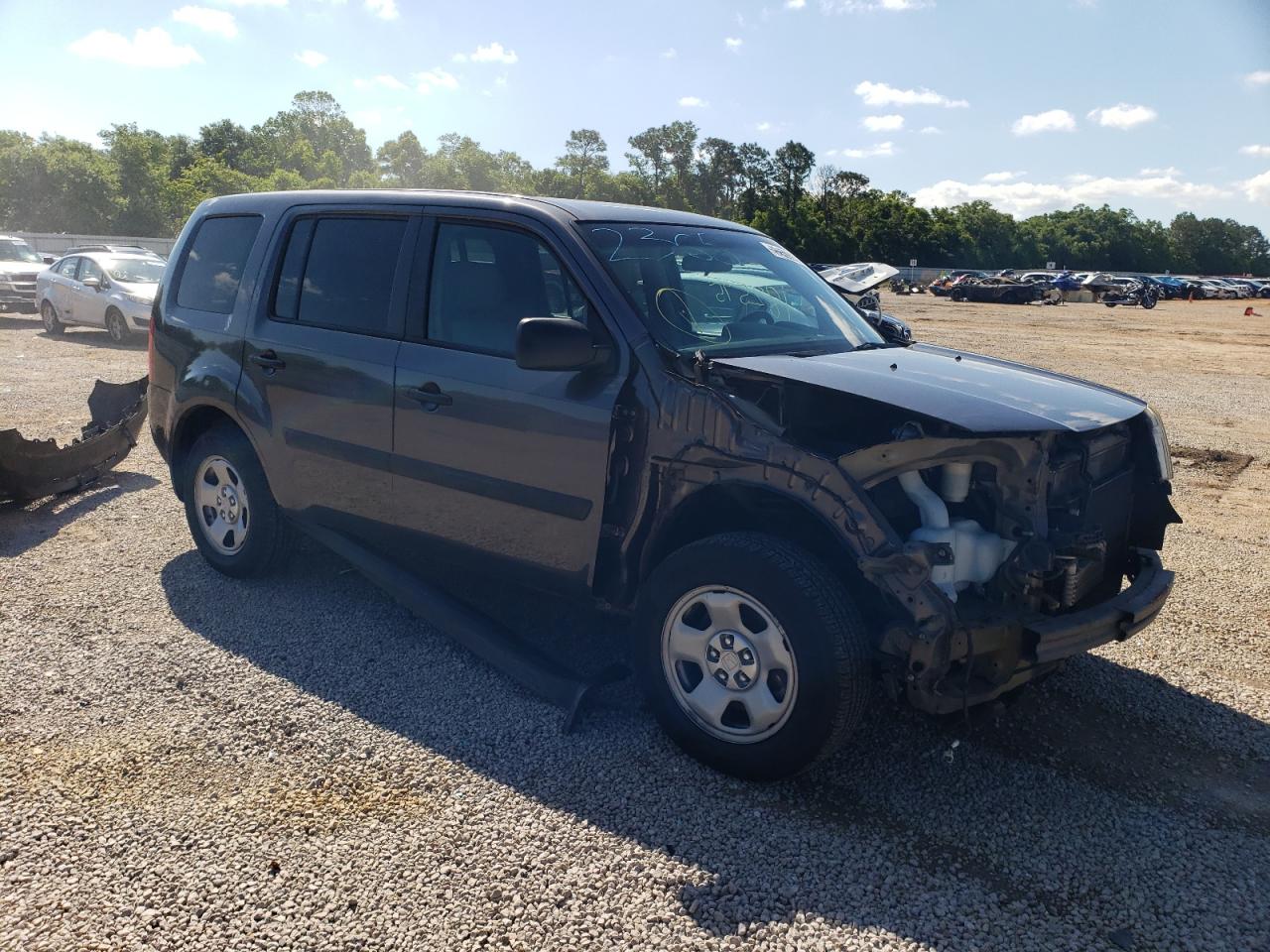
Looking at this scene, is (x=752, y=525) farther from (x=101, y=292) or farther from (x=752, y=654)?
(x=101, y=292)

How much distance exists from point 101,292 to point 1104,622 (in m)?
17.5

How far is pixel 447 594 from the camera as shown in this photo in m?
4.49

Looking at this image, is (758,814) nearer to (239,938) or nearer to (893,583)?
(893,583)

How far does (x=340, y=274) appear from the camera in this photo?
4598 mm

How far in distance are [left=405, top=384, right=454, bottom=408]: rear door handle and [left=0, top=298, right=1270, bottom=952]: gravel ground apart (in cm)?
117

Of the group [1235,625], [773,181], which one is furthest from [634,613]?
[773,181]

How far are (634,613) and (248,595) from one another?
2.45 metres

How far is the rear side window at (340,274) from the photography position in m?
4.41

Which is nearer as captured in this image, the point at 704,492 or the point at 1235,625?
the point at 704,492

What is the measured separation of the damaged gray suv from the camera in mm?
3113

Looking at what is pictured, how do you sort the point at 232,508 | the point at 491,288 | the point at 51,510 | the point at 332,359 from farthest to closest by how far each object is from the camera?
the point at 51,510
the point at 232,508
the point at 332,359
the point at 491,288

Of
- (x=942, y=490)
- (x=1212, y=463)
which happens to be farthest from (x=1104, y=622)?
(x=1212, y=463)

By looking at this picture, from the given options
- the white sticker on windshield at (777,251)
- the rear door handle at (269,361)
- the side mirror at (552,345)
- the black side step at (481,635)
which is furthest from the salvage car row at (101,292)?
the side mirror at (552,345)

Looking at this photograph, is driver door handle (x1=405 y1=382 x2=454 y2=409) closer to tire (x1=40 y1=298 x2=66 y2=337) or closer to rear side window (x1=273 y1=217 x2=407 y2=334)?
rear side window (x1=273 y1=217 x2=407 y2=334)
